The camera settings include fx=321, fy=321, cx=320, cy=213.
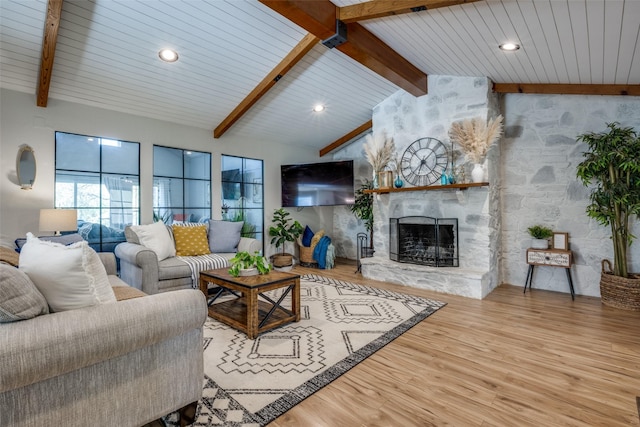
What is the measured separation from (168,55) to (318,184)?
308 cm

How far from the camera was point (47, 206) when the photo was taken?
144 inches

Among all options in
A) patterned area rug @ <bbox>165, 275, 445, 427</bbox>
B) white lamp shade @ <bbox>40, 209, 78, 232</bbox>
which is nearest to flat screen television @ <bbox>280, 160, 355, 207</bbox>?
patterned area rug @ <bbox>165, 275, 445, 427</bbox>

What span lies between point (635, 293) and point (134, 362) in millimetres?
4408

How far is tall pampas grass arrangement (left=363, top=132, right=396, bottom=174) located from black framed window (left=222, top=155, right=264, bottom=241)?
2.13 metres

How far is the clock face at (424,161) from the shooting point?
14.4 feet

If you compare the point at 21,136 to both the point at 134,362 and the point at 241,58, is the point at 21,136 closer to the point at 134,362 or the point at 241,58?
the point at 241,58

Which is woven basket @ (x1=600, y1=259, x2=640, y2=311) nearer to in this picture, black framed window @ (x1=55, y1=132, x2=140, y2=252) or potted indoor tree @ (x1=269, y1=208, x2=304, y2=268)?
potted indoor tree @ (x1=269, y1=208, x2=304, y2=268)

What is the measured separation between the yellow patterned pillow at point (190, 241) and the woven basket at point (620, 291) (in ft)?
15.2

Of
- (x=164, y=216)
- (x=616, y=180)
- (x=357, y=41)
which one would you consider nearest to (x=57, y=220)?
(x=164, y=216)

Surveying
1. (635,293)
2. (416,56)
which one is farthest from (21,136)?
(635,293)

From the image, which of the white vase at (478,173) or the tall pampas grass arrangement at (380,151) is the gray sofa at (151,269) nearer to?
the tall pampas grass arrangement at (380,151)

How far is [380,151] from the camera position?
15.6 ft

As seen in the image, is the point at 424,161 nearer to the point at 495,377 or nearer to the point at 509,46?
the point at 509,46

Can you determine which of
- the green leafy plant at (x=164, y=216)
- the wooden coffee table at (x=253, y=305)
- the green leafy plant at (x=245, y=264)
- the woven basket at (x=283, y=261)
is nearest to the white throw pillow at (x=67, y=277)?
the wooden coffee table at (x=253, y=305)
